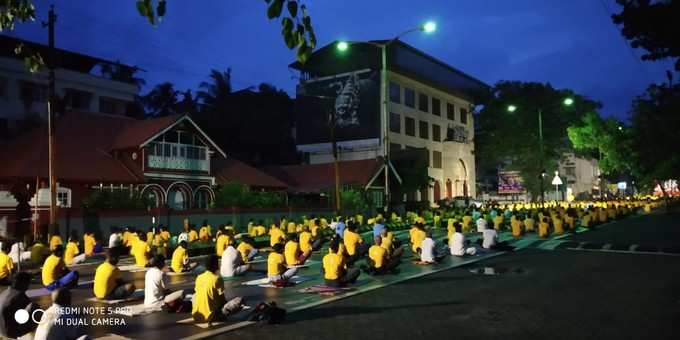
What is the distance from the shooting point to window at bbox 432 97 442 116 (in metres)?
61.7

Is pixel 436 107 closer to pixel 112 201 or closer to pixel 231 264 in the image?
pixel 112 201

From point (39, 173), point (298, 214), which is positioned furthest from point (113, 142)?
point (298, 214)

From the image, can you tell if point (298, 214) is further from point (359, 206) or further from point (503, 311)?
point (503, 311)

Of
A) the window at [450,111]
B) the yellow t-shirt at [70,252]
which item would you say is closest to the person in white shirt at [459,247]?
the yellow t-shirt at [70,252]

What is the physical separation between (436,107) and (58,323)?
58.1m

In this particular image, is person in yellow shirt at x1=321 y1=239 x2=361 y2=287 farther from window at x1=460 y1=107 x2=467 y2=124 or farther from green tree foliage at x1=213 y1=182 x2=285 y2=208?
window at x1=460 y1=107 x2=467 y2=124

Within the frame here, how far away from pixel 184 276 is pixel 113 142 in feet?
71.5

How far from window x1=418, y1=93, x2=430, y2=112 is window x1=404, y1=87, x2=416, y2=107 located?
3.87 ft

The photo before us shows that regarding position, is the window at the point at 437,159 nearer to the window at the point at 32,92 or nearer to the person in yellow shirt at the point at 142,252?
the window at the point at 32,92

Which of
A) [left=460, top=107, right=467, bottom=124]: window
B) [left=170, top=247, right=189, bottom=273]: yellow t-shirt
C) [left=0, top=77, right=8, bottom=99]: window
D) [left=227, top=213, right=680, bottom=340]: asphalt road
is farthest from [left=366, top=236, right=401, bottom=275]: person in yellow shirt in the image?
[left=460, top=107, right=467, bottom=124]: window

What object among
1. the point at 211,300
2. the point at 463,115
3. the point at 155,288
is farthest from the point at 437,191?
the point at 211,300

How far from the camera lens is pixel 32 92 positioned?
43031 millimetres

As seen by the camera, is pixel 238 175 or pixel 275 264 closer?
pixel 275 264

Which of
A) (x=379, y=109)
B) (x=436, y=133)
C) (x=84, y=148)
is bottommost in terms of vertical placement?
(x=84, y=148)
